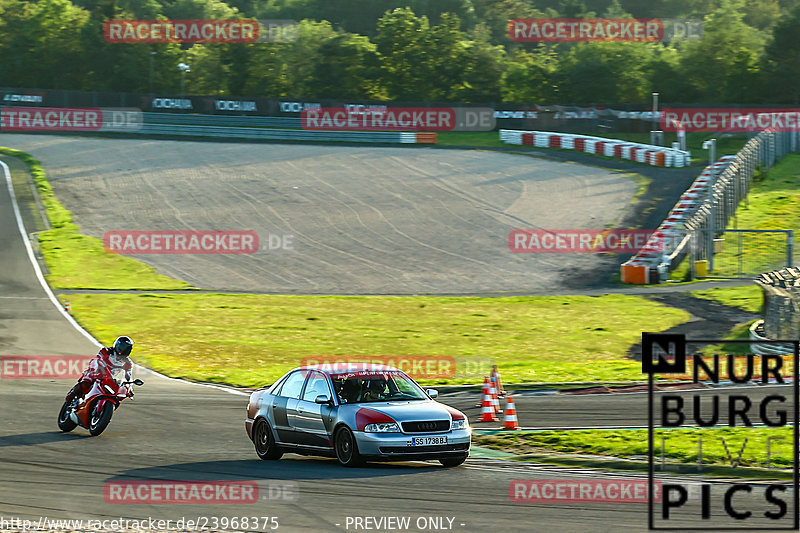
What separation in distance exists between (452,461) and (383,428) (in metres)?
1.08

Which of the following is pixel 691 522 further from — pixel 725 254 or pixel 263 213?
pixel 263 213

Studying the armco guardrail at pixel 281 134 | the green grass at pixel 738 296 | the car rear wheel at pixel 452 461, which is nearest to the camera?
the car rear wheel at pixel 452 461

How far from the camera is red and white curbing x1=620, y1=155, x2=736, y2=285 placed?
36.3 meters

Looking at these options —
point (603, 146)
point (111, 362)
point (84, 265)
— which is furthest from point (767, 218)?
point (111, 362)

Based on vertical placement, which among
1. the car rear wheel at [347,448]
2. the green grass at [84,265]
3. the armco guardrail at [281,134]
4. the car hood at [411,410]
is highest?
the armco guardrail at [281,134]

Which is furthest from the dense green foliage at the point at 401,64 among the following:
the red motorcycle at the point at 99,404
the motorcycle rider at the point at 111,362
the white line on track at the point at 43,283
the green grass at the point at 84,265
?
the red motorcycle at the point at 99,404

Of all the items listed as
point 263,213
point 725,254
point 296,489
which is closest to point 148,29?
point 263,213

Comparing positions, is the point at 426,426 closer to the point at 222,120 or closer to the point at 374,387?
the point at 374,387

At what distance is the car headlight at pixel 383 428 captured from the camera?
42.5ft

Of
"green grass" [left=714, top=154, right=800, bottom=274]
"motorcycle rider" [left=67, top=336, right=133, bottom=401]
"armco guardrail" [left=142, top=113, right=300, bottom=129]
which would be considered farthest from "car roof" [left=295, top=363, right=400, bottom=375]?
"armco guardrail" [left=142, top=113, right=300, bottom=129]

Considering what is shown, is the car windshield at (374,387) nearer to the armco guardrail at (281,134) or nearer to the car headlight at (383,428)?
the car headlight at (383,428)

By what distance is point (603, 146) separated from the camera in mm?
59938

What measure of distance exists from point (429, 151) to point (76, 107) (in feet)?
92.8

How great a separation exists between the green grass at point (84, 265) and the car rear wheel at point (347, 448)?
2410 centimetres
